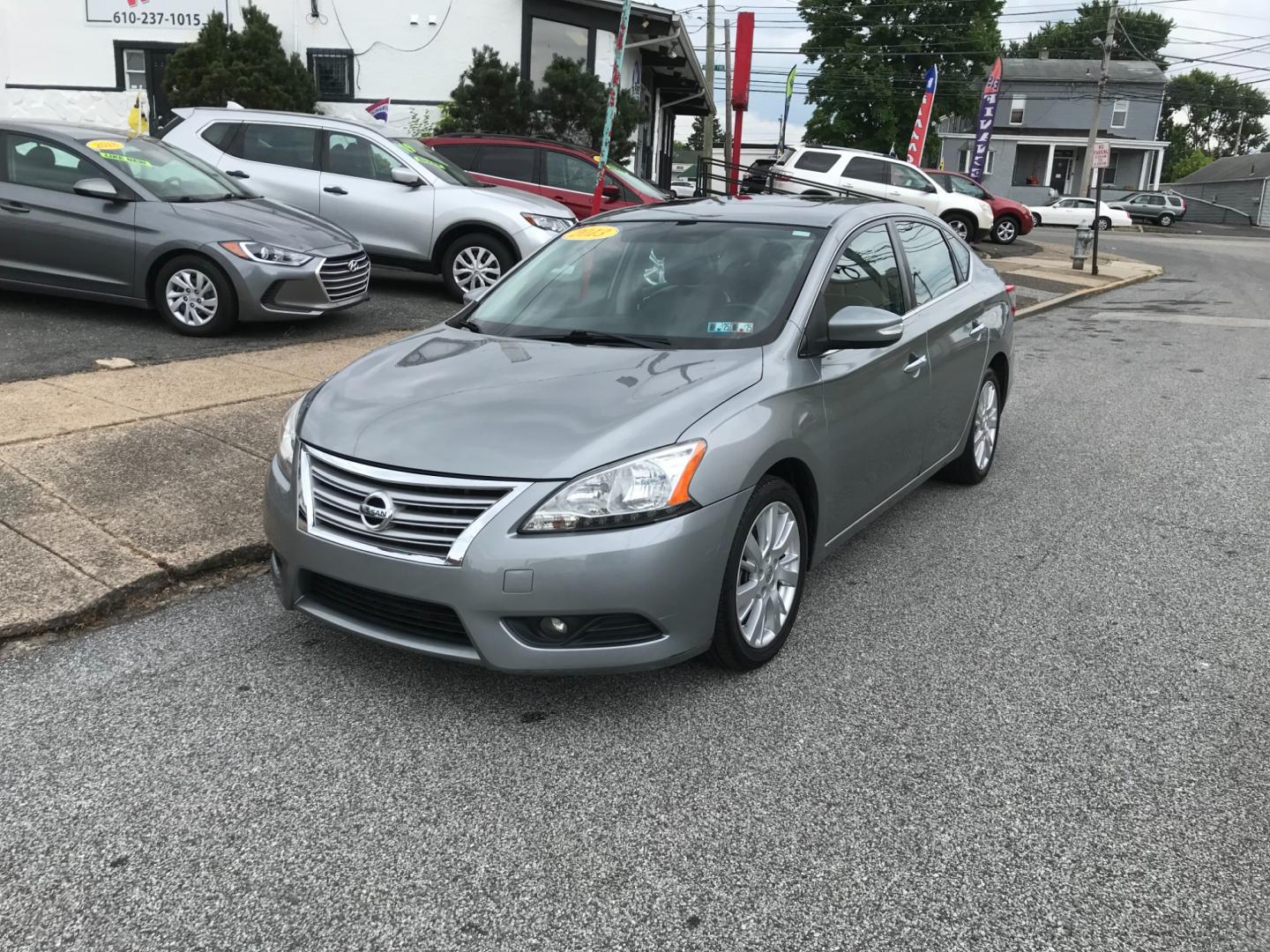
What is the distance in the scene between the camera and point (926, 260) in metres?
5.43

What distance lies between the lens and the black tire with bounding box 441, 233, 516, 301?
11.0m

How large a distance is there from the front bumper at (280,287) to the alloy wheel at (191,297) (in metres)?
0.21

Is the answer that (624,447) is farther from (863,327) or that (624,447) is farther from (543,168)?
(543,168)

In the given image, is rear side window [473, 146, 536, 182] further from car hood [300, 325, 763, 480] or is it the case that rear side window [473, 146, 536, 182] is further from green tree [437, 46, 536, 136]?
car hood [300, 325, 763, 480]

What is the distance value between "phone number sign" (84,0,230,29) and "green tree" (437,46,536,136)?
5.37 meters

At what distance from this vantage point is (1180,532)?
549 centimetres

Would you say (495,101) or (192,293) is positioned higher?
(495,101)

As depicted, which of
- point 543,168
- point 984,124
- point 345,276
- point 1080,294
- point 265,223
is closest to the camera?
point 265,223

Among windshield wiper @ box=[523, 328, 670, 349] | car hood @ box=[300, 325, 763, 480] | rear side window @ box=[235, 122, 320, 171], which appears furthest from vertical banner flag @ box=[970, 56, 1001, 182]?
car hood @ box=[300, 325, 763, 480]

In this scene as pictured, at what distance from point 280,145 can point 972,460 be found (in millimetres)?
8401

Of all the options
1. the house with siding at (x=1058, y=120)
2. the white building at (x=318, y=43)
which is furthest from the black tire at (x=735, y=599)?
the house with siding at (x=1058, y=120)

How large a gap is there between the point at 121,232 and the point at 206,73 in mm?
11629

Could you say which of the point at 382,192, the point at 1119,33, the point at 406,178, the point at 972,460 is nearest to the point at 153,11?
the point at 382,192

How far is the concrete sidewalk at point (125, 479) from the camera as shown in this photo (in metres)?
4.32
